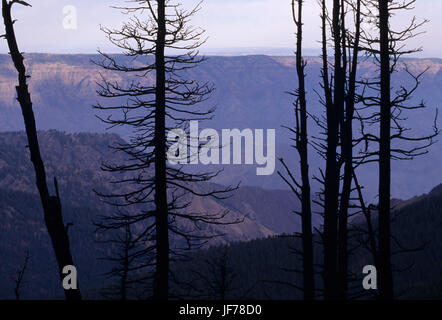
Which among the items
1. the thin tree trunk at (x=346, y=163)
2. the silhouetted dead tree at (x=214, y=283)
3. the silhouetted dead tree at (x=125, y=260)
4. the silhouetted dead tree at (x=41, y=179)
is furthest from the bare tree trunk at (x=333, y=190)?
the silhouetted dead tree at (x=41, y=179)

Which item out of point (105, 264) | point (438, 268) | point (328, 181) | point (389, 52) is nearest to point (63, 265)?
point (328, 181)

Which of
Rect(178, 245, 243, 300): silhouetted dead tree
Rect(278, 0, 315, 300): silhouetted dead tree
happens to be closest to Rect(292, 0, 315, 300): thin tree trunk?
Rect(278, 0, 315, 300): silhouetted dead tree

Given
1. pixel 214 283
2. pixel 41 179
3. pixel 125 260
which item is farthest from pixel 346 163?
pixel 214 283

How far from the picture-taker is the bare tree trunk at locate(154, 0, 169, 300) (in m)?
13.1

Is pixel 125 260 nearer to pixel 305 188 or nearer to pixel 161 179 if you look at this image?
pixel 161 179

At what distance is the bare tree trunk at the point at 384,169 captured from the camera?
1188 centimetres

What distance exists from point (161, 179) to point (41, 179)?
3.12 m

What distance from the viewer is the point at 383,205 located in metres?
12.0

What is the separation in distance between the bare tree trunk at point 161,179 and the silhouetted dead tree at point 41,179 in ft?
8.55

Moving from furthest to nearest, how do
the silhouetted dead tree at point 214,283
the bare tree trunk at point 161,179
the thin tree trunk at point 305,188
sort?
the silhouetted dead tree at point 214,283, the thin tree trunk at point 305,188, the bare tree trunk at point 161,179

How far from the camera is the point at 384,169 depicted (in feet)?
39.8

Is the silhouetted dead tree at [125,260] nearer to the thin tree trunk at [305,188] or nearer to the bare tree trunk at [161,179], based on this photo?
the bare tree trunk at [161,179]
